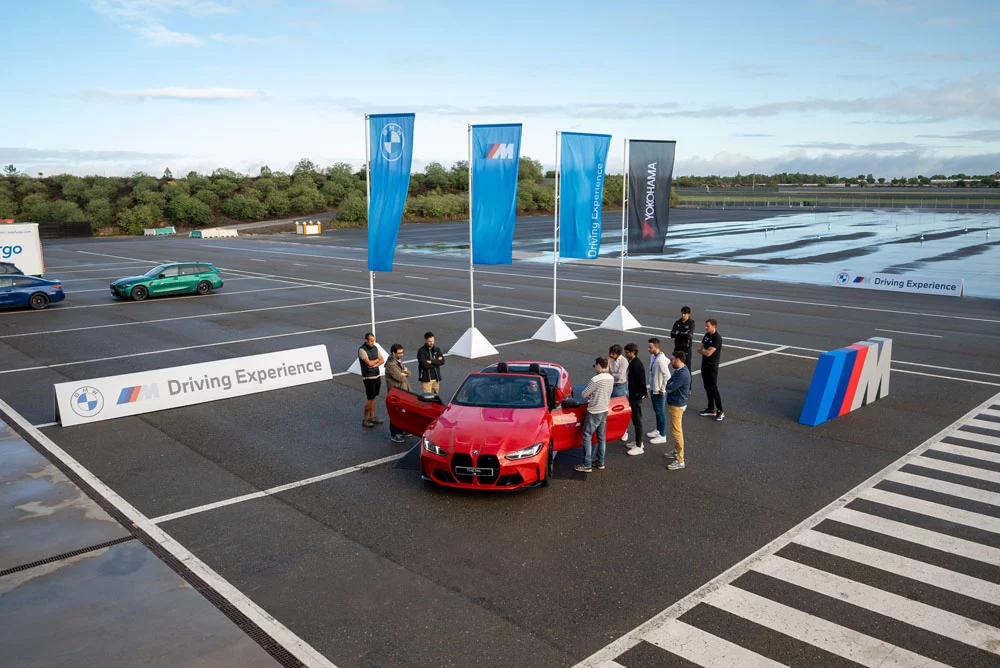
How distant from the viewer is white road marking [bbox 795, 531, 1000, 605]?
25.9ft

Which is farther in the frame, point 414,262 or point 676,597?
point 414,262

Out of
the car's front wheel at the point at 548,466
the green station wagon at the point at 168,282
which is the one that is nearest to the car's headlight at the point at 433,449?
the car's front wheel at the point at 548,466

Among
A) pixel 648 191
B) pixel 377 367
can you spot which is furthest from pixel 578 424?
pixel 648 191

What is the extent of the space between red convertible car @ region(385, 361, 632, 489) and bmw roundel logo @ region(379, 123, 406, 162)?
23.6 ft

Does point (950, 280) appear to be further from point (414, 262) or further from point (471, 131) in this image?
point (414, 262)

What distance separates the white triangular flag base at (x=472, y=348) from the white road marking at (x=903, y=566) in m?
11.6

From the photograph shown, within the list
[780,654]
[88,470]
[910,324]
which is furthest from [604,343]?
[780,654]

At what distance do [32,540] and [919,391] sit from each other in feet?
55.1

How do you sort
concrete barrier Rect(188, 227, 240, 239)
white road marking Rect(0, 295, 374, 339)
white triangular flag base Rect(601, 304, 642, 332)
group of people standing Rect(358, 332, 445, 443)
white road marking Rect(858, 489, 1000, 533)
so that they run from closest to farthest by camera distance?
1. white road marking Rect(858, 489, 1000, 533)
2. group of people standing Rect(358, 332, 445, 443)
3. white triangular flag base Rect(601, 304, 642, 332)
4. white road marking Rect(0, 295, 374, 339)
5. concrete barrier Rect(188, 227, 240, 239)

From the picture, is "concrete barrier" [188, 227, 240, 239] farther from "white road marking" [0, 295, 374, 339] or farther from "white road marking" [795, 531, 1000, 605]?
"white road marking" [795, 531, 1000, 605]

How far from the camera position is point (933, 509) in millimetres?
10039

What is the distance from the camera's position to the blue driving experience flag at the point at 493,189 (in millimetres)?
19250

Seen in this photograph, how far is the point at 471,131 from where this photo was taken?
19203 millimetres

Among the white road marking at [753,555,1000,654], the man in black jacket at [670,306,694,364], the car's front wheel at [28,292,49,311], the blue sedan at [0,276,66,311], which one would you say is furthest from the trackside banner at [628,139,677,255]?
the car's front wheel at [28,292,49,311]
